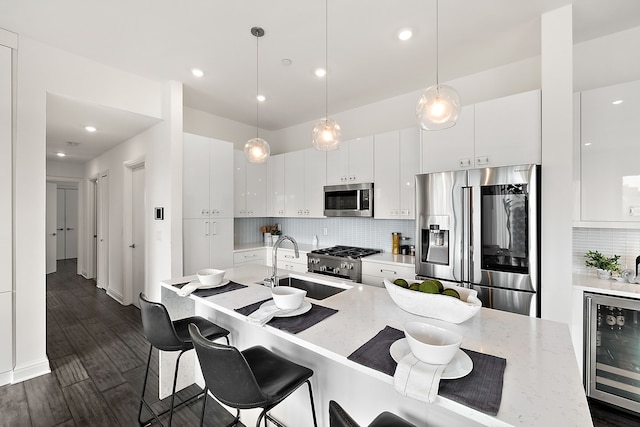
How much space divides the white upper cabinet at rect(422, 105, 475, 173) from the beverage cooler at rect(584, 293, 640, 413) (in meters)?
1.41

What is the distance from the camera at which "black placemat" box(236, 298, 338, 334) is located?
50.3 inches

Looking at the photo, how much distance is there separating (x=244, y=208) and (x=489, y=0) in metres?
3.72

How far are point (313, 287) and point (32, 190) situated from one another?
2697mm

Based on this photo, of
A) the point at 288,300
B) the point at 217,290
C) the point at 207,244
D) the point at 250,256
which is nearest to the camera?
the point at 288,300

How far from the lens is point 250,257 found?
14.1 feet

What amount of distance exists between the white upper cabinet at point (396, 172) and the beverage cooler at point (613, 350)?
169 centimetres

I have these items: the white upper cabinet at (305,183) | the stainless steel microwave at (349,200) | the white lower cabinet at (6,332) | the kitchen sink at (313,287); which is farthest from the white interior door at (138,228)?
the kitchen sink at (313,287)

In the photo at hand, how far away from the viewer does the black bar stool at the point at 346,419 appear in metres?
0.82

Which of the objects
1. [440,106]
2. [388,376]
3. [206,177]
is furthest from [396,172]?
[388,376]

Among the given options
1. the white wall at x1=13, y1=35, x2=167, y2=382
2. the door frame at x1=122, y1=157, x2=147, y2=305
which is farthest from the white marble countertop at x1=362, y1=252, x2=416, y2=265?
the door frame at x1=122, y1=157, x2=147, y2=305

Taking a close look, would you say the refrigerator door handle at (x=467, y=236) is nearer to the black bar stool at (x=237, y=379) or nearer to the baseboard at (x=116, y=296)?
the black bar stool at (x=237, y=379)

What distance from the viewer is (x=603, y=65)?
243cm

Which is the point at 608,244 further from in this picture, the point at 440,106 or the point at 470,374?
the point at 470,374

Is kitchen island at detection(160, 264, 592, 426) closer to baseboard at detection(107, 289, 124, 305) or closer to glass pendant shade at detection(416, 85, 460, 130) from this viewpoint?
glass pendant shade at detection(416, 85, 460, 130)
